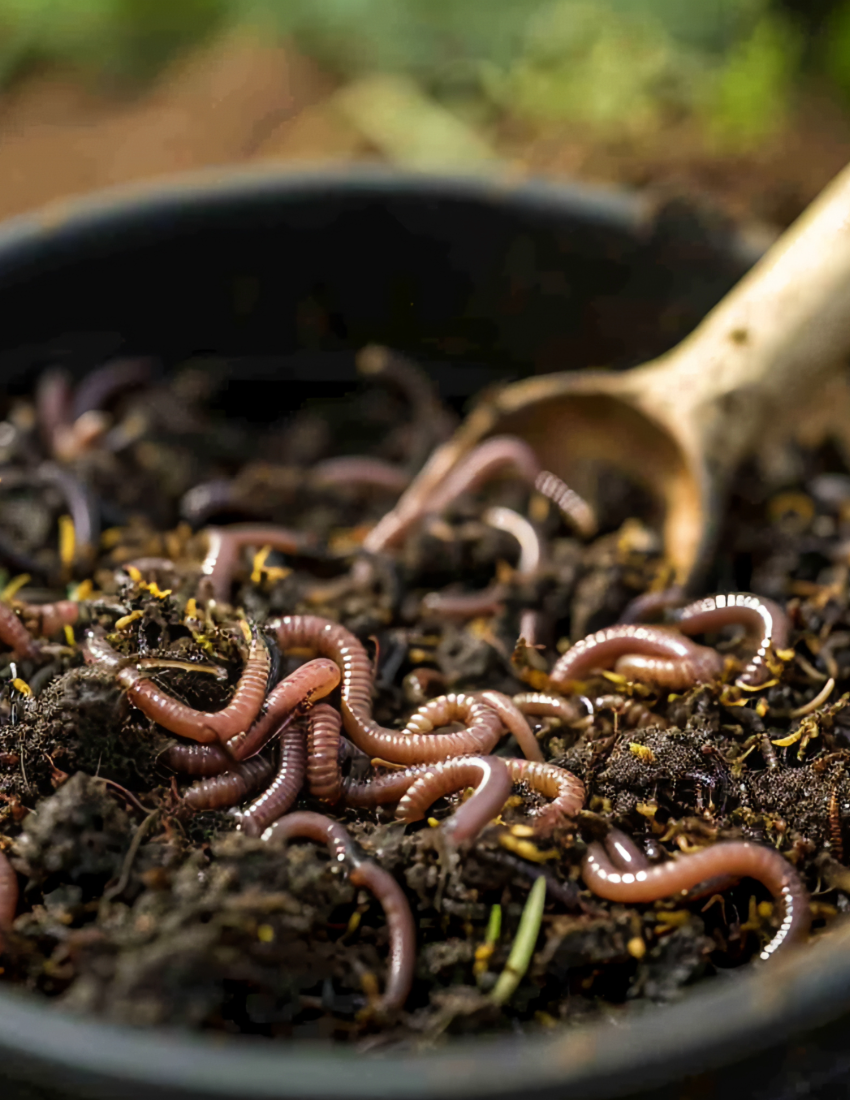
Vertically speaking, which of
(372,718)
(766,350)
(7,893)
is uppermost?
(766,350)

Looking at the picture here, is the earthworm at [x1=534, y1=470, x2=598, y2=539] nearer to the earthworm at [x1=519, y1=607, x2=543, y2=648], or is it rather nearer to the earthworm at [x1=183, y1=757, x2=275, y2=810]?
the earthworm at [x1=519, y1=607, x2=543, y2=648]

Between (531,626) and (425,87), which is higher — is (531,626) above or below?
below

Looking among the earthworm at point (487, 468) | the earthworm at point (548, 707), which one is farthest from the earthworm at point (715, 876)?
the earthworm at point (487, 468)

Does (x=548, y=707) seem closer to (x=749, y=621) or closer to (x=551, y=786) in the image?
(x=551, y=786)

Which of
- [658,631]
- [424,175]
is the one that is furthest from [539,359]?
[658,631]

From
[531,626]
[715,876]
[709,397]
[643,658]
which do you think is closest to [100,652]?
[531,626]

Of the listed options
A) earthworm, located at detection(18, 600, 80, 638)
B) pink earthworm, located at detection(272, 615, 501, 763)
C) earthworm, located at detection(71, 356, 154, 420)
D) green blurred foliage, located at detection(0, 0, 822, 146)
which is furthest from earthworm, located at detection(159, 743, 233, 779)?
green blurred foliage, located at detection(0, 0, 822, 146)

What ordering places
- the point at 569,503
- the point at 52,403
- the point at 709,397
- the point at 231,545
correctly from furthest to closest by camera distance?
the point at 52,403 < the point at 569,503 < the point at 709,397 < the point at 231,545
